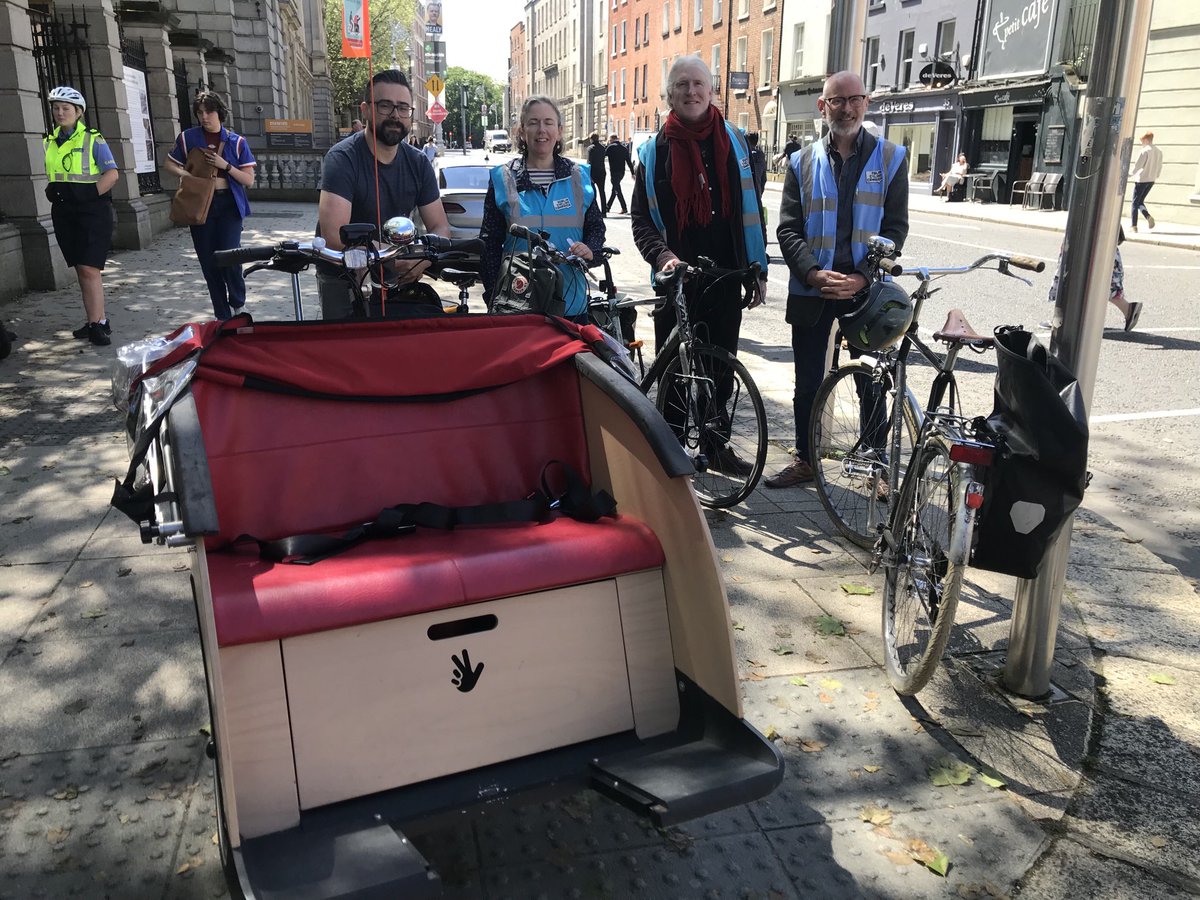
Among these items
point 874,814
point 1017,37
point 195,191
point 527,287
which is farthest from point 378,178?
point 1017,37

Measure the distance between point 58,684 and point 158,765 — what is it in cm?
67

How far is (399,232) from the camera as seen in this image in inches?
143

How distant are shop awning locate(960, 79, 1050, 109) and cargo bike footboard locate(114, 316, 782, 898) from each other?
30.4 m

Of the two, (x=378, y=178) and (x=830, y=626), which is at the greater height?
(x=378, y=178)

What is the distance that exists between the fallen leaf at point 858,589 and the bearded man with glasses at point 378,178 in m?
2.62

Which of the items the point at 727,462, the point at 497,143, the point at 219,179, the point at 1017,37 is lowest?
the point at 727,462

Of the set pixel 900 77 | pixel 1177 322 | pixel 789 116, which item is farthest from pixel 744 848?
pixel 789 116

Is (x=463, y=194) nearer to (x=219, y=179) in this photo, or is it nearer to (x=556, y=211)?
(x=219, y=179)

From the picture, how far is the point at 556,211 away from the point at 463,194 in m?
8.02

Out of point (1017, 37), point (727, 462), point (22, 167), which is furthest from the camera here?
point (1017, 37)

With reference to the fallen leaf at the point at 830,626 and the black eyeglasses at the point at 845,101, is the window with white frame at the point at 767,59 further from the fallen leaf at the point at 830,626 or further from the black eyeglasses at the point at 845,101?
the fallen leaf at the point at 830,626

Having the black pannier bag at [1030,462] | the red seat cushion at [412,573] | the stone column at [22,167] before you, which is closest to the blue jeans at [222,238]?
the stone column at [22,167]

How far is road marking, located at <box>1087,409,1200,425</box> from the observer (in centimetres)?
696

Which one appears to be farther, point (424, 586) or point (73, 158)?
point (73, 158)
